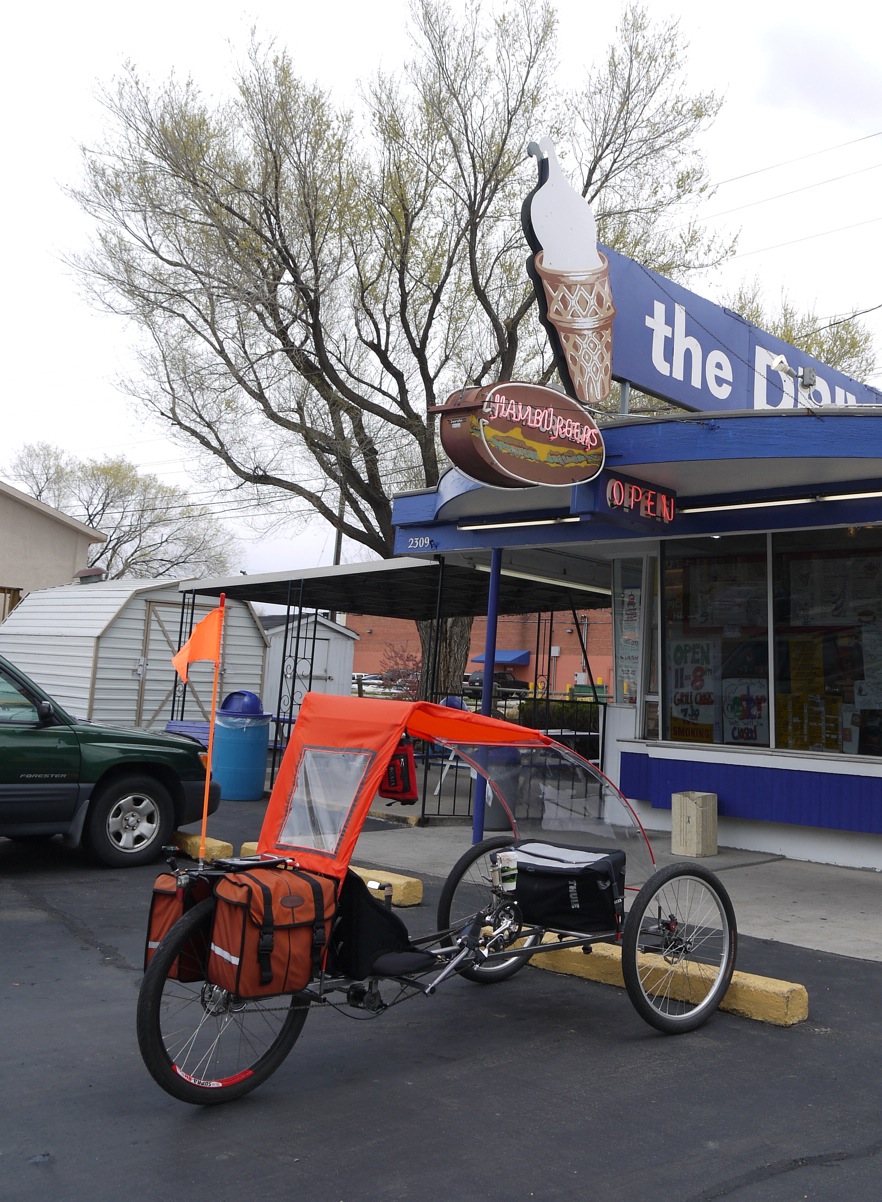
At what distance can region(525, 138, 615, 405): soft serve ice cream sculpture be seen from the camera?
27.1ft

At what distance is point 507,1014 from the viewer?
17.4 ft

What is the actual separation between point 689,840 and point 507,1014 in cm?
486

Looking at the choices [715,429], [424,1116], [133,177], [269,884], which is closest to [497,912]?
[424,1116]

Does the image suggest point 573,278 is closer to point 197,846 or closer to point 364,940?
point 197,846

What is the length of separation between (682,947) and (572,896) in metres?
0.62

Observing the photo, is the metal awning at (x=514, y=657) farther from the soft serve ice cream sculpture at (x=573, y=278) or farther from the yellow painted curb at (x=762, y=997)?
the yellow painted curb at (x=762, y=997)

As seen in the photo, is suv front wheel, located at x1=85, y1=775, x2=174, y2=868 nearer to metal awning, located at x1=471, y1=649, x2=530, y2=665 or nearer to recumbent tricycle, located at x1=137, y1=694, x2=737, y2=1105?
recumbent tricycle, located at x1=137, y1=694, x2=737, y2=1105

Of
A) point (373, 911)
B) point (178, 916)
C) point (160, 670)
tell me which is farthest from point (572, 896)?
point (160, 670)

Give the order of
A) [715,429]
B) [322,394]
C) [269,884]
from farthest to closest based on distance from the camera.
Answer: [322,394] < [715,429] < [269,884]

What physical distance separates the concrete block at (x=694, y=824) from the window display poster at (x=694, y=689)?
31.8 inches

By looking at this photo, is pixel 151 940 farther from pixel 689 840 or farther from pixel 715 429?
pixel 689 840

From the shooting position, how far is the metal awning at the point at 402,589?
→ 503 inches

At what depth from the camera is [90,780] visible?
8438 millimetres

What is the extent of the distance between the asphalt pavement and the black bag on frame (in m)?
0.53
